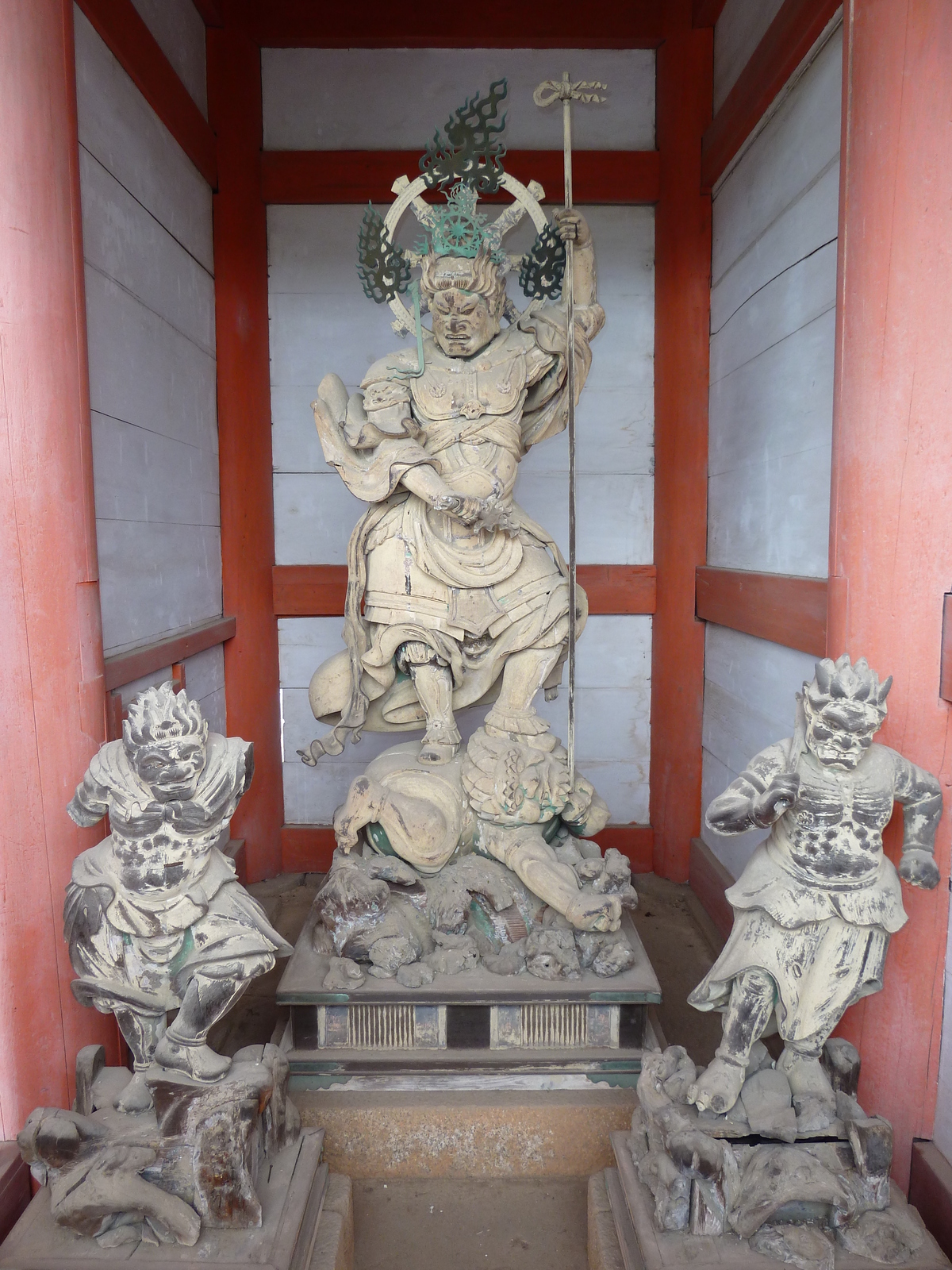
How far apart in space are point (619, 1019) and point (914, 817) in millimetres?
1194

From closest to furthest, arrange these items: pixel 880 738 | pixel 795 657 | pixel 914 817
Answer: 1. pixel 914 817
2. pixel 880 738
3. pixel 795 657

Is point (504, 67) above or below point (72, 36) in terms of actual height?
above

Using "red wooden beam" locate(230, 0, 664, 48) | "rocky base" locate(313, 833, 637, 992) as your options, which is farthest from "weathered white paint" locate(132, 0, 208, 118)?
"rocky base" locate(313, 833, 637, 992)

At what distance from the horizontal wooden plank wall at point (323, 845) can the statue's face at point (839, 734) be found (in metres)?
2.87

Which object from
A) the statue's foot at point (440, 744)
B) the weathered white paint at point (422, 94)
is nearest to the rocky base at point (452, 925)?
the statue's foot at point (440, 744)

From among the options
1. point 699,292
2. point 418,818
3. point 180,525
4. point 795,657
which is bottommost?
point 418,818

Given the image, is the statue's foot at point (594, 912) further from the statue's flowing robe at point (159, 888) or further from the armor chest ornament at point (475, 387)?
the armor chest ornament at point (475, 387)

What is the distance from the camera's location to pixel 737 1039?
215cm

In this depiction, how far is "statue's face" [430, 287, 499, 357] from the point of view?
9.57ft

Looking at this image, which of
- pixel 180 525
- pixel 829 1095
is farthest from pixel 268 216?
pixel 829 1095

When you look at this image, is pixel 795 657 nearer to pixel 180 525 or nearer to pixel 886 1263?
pixel 886 1263

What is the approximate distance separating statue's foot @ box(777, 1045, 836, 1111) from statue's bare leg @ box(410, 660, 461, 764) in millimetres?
1469

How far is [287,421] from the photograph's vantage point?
4590 mm

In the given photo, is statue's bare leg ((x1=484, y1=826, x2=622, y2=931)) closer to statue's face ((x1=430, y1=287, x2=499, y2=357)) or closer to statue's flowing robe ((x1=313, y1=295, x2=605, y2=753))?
statue's flowing robe ((x1=313, y1=295, x2=605, y2=753))
